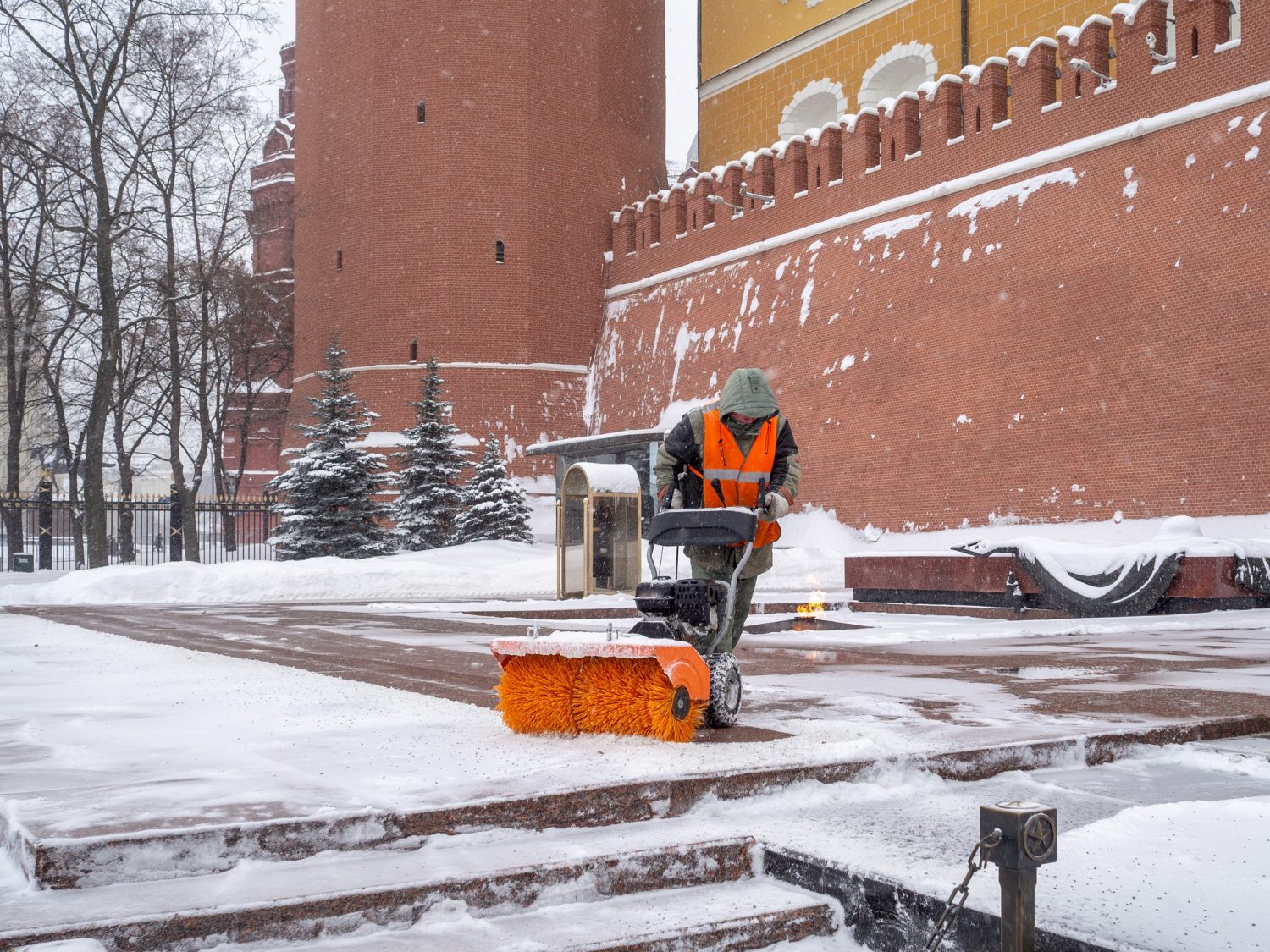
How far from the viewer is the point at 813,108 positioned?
88.1 feet

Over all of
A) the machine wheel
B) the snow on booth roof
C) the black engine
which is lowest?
the machine wheel

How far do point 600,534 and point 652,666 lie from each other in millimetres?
11471

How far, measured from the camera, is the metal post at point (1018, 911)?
2180 millimetres

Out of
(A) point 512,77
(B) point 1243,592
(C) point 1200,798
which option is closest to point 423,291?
(A) point 512,77

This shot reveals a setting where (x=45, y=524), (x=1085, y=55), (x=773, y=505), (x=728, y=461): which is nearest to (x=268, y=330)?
(x=45, y=524)

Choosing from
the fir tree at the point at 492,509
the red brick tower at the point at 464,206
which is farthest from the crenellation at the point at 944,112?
the red brick tower at the point at 464,206

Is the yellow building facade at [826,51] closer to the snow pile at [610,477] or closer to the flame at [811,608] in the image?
the snow pile at [610,477]

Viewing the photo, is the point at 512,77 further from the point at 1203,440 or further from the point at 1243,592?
the point at 1243,592

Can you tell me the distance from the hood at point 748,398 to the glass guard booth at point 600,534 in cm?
1051

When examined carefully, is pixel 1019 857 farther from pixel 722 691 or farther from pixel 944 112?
pixel 944 112

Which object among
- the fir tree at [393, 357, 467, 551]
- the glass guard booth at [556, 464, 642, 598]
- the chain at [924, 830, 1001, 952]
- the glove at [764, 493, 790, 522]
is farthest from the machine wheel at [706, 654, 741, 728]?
the fir tree at [393, 357, 467, 551]

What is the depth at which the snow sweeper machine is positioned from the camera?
3779 mm

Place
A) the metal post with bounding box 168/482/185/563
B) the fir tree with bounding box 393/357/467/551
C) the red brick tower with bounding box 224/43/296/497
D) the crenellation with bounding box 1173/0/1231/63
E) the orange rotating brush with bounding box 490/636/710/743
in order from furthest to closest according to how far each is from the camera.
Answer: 1. the red brick tower with bounding box 224/43/296/497
2. the metal post with bounding box 168/482/185/563
3. the fir tree with bounding box 393/357/467/551
4. the crenellation with bounding box 1173/0/1231/63
5. the orange rotating brush with bounding box 490/636/710/743

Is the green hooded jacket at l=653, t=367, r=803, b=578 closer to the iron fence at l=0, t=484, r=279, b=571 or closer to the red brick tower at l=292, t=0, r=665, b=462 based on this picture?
the iron fence at l=0, t=484, r=279, b=571
